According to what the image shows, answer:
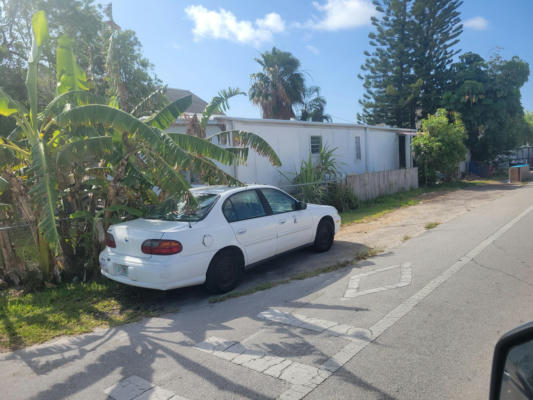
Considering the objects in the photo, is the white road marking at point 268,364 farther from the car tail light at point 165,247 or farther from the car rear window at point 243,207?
the car rear window at point 243,207

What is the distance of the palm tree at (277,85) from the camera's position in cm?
2812

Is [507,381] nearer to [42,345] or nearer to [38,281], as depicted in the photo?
[42,345]

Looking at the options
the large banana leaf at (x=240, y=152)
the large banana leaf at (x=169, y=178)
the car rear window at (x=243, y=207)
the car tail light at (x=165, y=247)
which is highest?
the large banana leaf at (x=240, y=152)

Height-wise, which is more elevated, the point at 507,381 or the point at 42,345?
the point at 507,381

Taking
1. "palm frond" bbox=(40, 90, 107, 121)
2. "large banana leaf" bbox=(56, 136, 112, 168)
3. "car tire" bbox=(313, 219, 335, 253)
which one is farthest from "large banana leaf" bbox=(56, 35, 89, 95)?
"car tire" bbox=(313, 219, 335, 253)

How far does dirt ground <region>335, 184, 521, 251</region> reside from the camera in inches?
343

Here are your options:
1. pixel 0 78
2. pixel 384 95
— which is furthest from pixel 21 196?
pixel 384 95

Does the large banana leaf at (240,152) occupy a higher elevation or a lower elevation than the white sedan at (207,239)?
higher

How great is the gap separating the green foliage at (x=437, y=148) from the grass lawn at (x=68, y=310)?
20.1 meters

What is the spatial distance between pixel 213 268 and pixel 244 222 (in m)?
0.90

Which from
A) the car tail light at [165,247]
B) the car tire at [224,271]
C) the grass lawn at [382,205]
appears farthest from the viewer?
the grass lawn at [382,205]

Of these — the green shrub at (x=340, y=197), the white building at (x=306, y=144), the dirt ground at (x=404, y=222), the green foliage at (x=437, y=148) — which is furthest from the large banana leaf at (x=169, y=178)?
the green foliage at (x=437, y=148)

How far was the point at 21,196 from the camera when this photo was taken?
6223 millimetres

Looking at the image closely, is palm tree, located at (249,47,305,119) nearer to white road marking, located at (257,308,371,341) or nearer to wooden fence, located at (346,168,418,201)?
wooden fence, located at (346,168,418,201)
